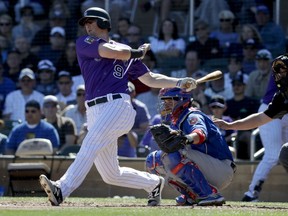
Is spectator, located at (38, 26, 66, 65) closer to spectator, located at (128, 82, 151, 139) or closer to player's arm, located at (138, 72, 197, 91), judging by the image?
spectator, located at (128, 82, 151, 139)

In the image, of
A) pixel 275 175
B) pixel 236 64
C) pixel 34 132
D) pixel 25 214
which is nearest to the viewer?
pixel 25 214

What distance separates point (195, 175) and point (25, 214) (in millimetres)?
1797

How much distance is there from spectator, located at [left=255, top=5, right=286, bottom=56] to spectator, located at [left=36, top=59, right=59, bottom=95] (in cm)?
353

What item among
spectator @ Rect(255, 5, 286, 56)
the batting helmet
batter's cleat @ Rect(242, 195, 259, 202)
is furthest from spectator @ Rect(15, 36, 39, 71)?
the batting helmet

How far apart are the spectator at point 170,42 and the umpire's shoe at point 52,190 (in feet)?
24.8

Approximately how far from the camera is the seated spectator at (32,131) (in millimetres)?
12875

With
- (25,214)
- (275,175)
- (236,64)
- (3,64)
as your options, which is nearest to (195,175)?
(25,214)

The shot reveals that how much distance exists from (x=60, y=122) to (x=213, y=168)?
225 inches

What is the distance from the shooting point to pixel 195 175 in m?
7.89

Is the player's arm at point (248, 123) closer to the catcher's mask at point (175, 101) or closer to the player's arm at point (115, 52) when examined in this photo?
the catcher's mask at point (175, 101)

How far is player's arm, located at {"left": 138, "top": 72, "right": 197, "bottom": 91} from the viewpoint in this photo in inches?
318

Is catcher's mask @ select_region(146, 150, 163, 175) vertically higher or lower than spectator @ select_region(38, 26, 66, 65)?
lower

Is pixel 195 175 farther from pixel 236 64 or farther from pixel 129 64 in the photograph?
pixel 236 64

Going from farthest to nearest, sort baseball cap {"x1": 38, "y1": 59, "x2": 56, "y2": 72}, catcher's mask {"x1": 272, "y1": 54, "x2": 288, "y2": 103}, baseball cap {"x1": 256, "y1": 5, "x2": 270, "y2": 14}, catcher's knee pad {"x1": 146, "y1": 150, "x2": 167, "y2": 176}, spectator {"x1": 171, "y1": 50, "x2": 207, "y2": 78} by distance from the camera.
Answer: baseball cap {"x1": 38, "y1": 59, "x2": 56, "y2": 72} < baseball cap {"x1": 256, "y1": 5, "x2": 270, "y2": 14} < spectator {"x1": 171, "y1": 50, "x2": 207, "y2": 78} < catcher's knee pad {"x1": 146, "y1": 150, "x2": 167, "y2": 176} < catcher's mask {"x1": 272, "y1": 54, "x2": 288, "y2": 103}
